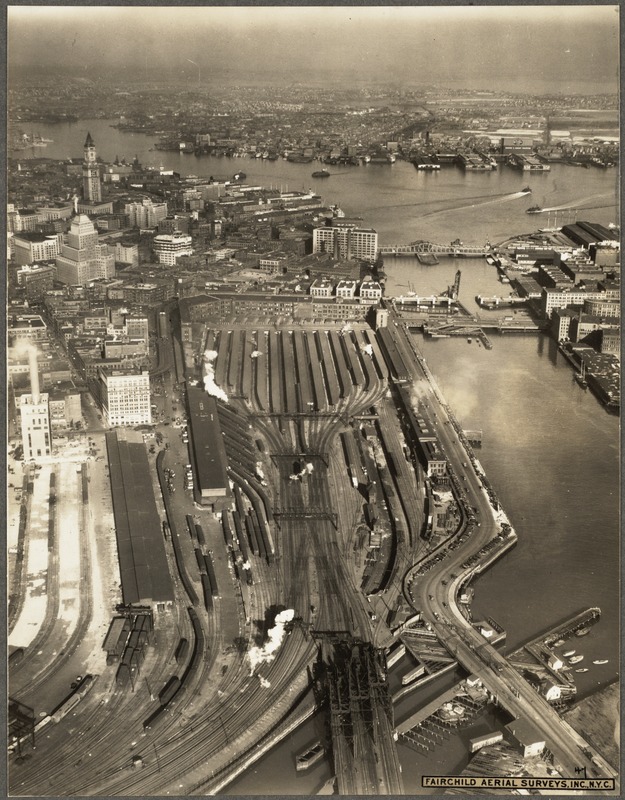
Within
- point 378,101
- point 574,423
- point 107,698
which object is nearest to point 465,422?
point 574,423

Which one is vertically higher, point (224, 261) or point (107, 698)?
point (224, 261)

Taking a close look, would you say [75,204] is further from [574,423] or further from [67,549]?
[574,423]

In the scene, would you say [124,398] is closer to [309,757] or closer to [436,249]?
[309,757]

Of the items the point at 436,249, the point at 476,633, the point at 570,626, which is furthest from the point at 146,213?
the point at 570,626

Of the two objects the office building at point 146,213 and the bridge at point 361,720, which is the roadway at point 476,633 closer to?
the bridge at point 361,720

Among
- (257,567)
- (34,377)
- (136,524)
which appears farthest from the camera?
(34,377)

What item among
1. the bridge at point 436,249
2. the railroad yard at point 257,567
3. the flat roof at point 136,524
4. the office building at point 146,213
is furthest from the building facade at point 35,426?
the bridge at point 436,249

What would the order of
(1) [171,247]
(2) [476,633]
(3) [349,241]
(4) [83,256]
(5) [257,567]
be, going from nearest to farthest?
(2) [476,633], (5) [257,567], (4) [83,256], (1) [171,247], (3) [349,241]
